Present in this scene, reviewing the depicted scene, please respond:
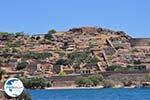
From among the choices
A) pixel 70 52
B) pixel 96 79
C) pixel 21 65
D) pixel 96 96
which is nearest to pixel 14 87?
pixel 96 96

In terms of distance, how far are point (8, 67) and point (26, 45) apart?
25.9 metres

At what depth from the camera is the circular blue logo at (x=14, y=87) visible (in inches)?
754

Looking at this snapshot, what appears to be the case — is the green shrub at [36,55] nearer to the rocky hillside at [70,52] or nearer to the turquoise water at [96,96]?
the rocky hillside at [70,52]

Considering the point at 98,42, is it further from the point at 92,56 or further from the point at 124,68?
the point at 124,68

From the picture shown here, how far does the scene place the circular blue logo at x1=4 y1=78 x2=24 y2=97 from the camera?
19.2m

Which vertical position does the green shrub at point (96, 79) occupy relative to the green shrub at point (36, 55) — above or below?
below

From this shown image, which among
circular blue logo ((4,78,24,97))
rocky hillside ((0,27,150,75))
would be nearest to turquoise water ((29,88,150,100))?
rocky hillside ((0,27,150,75))

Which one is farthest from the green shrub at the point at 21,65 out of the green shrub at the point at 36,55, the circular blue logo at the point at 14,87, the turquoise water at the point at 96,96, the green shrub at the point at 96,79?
the circular blue logo at the point at 14,87

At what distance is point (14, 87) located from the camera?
19.2 metres

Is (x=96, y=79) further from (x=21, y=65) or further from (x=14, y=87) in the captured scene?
(x=14, y=87)

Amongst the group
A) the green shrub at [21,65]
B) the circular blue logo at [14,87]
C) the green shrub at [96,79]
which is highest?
the green shrub at [21,65]

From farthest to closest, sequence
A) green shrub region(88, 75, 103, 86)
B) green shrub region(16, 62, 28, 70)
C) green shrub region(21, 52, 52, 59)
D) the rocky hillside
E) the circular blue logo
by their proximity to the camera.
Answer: green shrub region(21, 52, 52, 59)
the rocky hillside
green shrub region(16, 62, 28, 70)
green shrub region(88, 75, 103, 86)
the circular blue logo

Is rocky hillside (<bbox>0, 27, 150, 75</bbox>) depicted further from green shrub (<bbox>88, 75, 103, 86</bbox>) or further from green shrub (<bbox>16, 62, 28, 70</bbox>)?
green shrub (<bbox>88, 75, 103, 86</bbox>)

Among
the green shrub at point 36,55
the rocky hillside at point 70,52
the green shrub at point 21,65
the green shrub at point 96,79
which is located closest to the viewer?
the green shrub at point 96,79
